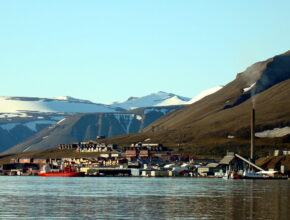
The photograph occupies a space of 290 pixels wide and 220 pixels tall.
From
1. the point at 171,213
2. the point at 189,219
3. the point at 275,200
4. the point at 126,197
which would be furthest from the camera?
the point at 126,197

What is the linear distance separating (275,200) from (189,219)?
37.0m

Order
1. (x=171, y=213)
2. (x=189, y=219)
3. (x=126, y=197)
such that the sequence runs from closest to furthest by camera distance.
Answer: (x=189, y=219)
(x=171, y=213)
(x=126, y=197)

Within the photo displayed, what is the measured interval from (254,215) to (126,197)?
4314 cm

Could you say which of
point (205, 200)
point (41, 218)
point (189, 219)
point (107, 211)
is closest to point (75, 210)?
point (107, 211)

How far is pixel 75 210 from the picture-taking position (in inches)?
4309

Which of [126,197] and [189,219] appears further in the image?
[126,197]

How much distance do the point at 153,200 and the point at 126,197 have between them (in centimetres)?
1016

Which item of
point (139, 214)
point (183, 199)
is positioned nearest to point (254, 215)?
point (139, 214)

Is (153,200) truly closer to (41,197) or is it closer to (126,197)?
(126,197)

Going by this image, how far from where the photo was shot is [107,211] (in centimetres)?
10744

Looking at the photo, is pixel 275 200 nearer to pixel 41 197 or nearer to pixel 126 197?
pixel 126 197

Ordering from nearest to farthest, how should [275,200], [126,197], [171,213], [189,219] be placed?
[189,219], [171,213], [275,200], [126,197]

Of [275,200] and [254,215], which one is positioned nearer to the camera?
[254,215]

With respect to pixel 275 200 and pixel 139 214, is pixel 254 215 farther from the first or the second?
pixel 275 200
